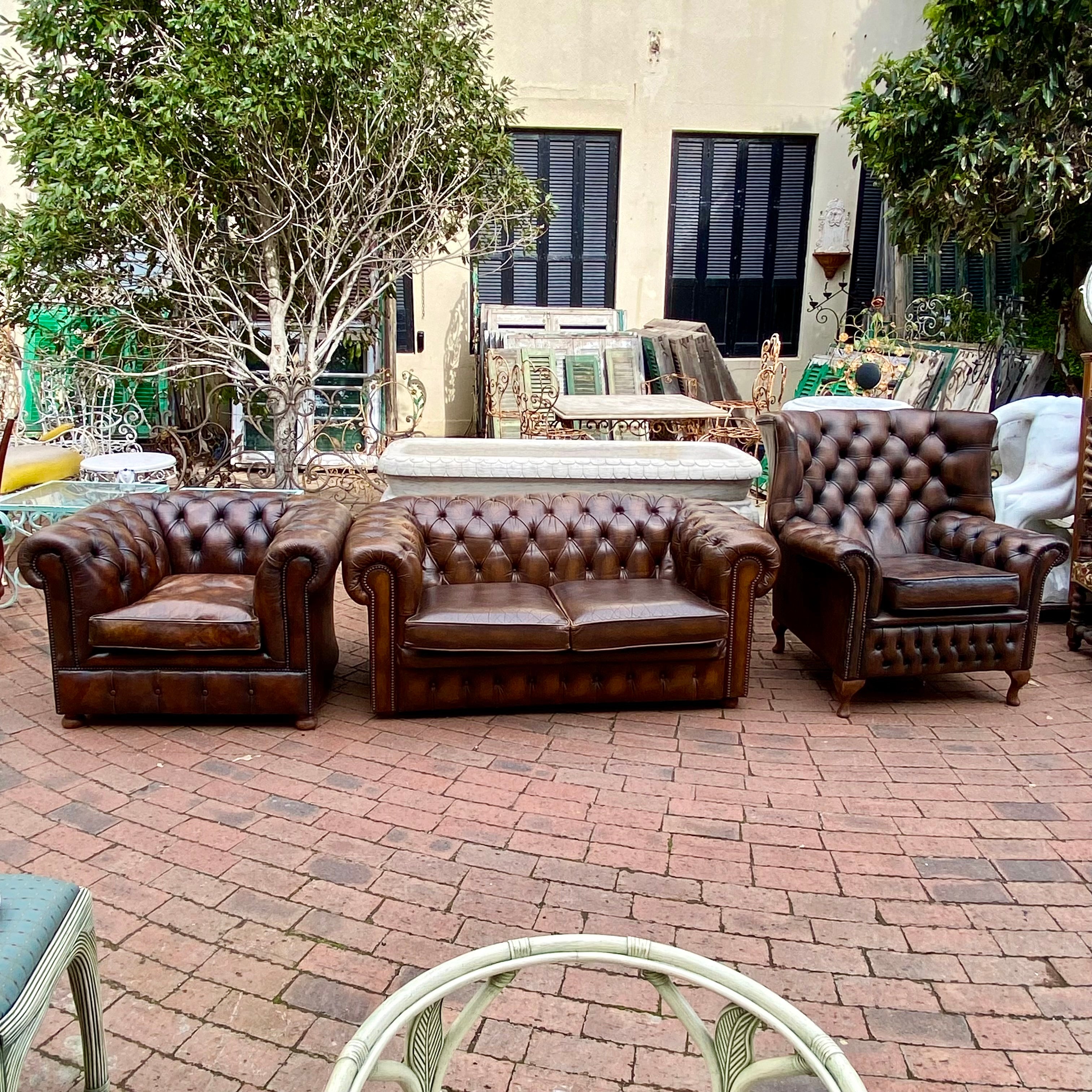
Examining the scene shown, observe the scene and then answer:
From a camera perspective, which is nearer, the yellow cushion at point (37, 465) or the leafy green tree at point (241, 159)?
the leafy green tree at point (241, 159)

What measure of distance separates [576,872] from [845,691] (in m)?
1.67

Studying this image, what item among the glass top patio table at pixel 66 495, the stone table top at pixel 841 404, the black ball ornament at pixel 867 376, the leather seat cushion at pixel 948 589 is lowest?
the leather seat cushion at pixel 948 589

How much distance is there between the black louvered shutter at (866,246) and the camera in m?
9.52

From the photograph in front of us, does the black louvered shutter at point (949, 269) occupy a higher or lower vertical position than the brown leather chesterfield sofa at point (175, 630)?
higher

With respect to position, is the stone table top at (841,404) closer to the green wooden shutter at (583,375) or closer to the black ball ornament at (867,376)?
Answer: the black ball ornament at (867,376)

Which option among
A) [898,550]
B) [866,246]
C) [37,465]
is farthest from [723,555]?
[866,246]

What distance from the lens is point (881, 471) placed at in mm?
4719

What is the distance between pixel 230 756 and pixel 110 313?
14.3 ft

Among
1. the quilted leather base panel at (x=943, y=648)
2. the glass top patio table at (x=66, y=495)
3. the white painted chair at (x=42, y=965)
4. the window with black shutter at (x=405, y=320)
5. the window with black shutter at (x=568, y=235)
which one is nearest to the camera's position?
the white painted chair at (x=42, y=965)

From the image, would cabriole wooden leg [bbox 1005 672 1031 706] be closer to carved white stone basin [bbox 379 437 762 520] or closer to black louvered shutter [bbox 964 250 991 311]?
carved white stone basin [bbox 379 437 762 520]

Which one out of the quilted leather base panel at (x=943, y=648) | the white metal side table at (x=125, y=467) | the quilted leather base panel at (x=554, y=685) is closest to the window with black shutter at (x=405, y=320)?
the white metal side table at (x=125, y=467)

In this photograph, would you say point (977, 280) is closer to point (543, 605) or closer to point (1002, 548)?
point (1002, 548)

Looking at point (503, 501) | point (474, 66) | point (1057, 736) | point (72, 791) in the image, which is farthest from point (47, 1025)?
point (474, 66)

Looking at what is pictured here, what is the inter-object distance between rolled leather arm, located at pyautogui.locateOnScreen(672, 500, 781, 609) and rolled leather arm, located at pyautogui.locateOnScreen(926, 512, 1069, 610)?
1.00 meters
